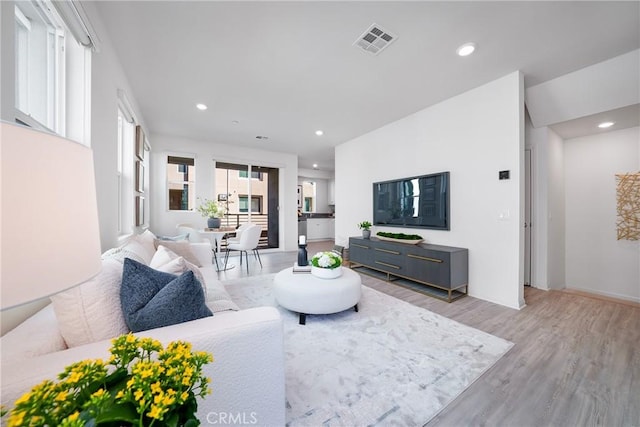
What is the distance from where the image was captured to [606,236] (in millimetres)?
3334

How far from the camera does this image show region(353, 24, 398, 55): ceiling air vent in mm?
2018

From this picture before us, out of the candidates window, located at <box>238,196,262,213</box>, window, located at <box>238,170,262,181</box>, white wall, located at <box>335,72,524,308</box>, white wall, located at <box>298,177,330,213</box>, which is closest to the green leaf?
white wall, located at <box>335,72,524,308</box>

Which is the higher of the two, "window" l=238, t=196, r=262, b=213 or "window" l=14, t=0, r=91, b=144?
"window" l=14, t=0, r=91, b=144

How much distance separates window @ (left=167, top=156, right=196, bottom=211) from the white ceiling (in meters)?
1.64

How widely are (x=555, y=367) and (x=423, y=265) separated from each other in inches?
59.2

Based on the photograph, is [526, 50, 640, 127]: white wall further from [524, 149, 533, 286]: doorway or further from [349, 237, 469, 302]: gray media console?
[349, 237, 469, 302]: gray media console

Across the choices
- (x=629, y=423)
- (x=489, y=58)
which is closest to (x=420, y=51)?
(x=489, y=58)

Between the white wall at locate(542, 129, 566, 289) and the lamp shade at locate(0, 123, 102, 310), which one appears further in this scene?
the white wall at locate(542, 129, 566, 289)

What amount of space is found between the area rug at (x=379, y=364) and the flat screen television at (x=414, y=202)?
144 cm

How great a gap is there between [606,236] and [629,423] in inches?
132

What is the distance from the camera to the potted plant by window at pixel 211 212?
428cm

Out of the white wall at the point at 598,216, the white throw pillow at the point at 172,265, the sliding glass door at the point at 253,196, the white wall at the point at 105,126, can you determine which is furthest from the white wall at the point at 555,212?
the sliding glass door at the point at 253,196

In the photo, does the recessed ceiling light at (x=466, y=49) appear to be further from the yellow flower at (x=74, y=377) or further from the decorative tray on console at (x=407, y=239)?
the yellow flower at (x=74, y=377)

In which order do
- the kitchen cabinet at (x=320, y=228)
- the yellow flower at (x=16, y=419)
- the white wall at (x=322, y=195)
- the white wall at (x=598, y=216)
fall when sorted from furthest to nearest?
A: 1. the white wall at (x=322, y=195)
2. the kitchen cabinet at (x=320, y=228)
3. the white wall at (x=598, y=216)
4. the yellow flower at (x=16, y=419)
